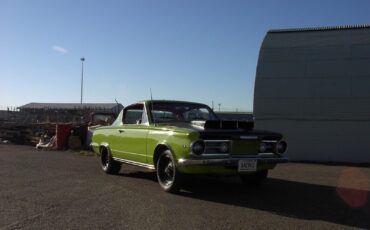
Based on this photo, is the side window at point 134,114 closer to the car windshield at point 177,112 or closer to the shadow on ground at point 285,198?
the car windshield at point 177,112

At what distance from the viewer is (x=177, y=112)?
9812 mm

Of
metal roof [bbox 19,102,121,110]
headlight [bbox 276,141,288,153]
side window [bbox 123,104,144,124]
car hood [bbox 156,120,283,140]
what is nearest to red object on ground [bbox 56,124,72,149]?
side window [bbox 123,104,144,124]

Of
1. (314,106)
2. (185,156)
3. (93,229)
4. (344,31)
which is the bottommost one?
(93,229)

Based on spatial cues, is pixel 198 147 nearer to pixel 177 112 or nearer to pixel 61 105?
pixel 177 112

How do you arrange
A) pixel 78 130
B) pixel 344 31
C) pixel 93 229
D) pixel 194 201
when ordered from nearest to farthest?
pixel 93 229 < pixel 194 201 < pixel 344 31 < pixel 78 130

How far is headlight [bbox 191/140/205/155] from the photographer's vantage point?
25.7 feet

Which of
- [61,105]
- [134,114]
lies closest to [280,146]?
[134,114]

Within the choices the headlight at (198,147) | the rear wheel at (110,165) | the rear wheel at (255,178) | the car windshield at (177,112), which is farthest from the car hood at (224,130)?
the rear wheel at (110,165)

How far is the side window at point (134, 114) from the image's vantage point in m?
10.2

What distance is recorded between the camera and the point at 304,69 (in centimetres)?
1728

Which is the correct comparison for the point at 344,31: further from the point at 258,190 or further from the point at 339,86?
the point at 258,190

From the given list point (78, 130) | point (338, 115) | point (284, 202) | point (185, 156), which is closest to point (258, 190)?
point (284, 202)

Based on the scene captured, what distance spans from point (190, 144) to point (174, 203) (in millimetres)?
948

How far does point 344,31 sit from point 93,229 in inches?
562
